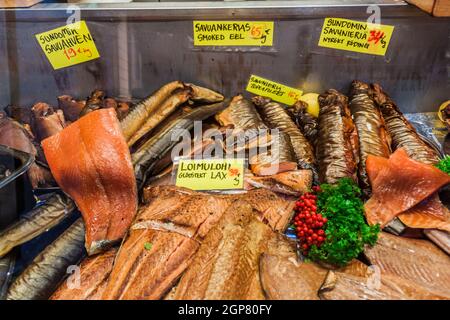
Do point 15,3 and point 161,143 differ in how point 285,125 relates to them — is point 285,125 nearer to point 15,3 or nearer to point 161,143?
point 161,143

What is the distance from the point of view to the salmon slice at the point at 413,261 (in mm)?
1979

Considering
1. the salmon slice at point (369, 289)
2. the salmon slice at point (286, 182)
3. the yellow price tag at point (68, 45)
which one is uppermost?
the yellow price tag at point (68, 45)

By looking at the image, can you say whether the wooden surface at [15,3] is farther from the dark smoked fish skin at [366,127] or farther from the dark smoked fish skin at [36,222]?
the dark smoked fish skin at [366,127]

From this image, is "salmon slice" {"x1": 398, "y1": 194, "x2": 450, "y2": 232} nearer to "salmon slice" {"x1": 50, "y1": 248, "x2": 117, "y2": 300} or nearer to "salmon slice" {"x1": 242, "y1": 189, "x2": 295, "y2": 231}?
"salmon slice" {"x1": 242, "y1": 189, "x2": 295, "y2": 231}

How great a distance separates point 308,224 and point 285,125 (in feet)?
3.60

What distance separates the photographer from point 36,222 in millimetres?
2314

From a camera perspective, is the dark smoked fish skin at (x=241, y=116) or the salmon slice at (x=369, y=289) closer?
the salmon slice at (x=369, y=289)

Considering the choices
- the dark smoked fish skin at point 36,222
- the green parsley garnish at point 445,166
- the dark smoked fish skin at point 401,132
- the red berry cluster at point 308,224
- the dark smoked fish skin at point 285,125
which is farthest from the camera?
the dark smoked fish skin at point 285,125

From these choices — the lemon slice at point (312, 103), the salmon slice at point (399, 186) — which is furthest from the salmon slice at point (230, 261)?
the lemon slice at point (312, 103)

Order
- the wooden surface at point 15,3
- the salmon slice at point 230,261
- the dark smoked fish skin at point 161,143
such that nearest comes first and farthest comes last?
the salmon slice at point 230,261 → the dark smoked fish skin at point 161,143 → the wooden surface at point 15,3

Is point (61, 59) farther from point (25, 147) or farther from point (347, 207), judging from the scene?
point (347, 207)

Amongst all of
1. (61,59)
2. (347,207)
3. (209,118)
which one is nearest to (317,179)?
(347,207)
